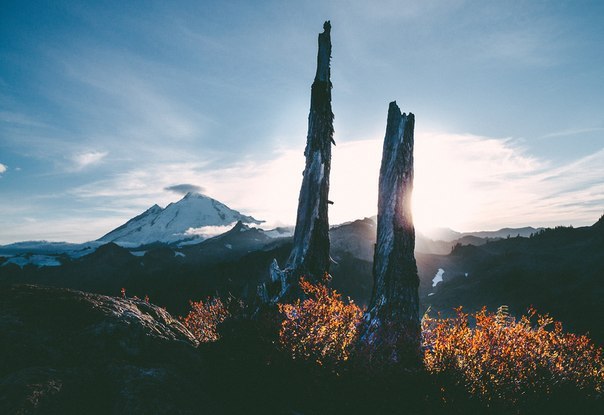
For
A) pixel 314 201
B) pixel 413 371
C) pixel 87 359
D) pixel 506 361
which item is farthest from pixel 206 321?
pixel 506 361

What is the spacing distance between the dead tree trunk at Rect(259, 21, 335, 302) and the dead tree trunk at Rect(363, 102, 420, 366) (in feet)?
7.07

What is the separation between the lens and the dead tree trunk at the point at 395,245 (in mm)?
6738

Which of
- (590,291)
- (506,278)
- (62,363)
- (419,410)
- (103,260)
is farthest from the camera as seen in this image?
(103,260)

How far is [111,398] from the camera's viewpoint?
310 cm

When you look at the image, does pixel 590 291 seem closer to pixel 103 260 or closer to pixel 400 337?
pixel 400 337

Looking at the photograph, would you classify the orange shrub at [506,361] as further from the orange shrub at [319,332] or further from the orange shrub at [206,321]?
the orange shrub at [206,321]

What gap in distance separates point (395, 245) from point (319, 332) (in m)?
3.77

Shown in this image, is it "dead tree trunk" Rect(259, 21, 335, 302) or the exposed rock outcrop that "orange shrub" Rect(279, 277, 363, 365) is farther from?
"dead tree trunk" Rect(259, 21, 335, 302)

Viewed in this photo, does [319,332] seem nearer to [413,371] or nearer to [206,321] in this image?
[413,371]

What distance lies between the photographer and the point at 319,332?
4375 millimetres

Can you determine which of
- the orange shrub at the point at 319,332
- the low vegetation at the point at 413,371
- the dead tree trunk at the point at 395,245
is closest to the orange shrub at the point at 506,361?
the low vegetation at the point at 413,371

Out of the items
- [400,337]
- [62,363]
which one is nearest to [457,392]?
[400,337]

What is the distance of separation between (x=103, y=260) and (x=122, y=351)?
127m

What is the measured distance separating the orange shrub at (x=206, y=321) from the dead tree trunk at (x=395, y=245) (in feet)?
9.65
